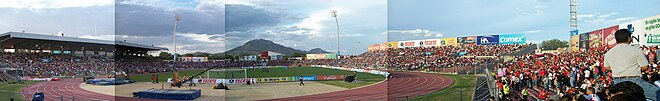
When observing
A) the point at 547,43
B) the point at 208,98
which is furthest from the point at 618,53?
the point at 547,43

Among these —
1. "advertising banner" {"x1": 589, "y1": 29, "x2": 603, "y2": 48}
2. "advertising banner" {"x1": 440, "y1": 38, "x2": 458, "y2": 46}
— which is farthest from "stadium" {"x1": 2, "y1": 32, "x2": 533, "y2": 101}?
"advertising banner" {"x1": 440, "y1": 38, "x2": 458, "y2": 46}

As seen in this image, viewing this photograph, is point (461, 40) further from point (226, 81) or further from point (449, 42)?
point (226, 81)

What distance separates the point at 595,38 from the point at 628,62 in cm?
2034

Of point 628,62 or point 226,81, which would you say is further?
point 226,81

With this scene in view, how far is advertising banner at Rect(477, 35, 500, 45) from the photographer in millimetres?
A: 35312

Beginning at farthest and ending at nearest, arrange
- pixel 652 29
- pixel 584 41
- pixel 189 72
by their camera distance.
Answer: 1. pixel 584 41
2. pixel 652 29
3. pixel 189 72

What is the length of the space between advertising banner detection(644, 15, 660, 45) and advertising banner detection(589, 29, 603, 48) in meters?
4.26

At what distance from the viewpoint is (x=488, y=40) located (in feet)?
118

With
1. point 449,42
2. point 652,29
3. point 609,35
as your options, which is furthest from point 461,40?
point 652,29

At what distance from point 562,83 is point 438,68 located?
44.8 feet

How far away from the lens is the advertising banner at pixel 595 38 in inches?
721

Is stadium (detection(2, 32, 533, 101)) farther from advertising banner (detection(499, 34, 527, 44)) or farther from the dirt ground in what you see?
advertising banner (detection(499, 34, 527, 44))

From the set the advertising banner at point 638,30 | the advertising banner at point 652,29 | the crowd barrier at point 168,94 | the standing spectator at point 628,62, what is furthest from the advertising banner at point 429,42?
the standing spectator at point 628,62

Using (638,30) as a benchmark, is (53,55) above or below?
below
